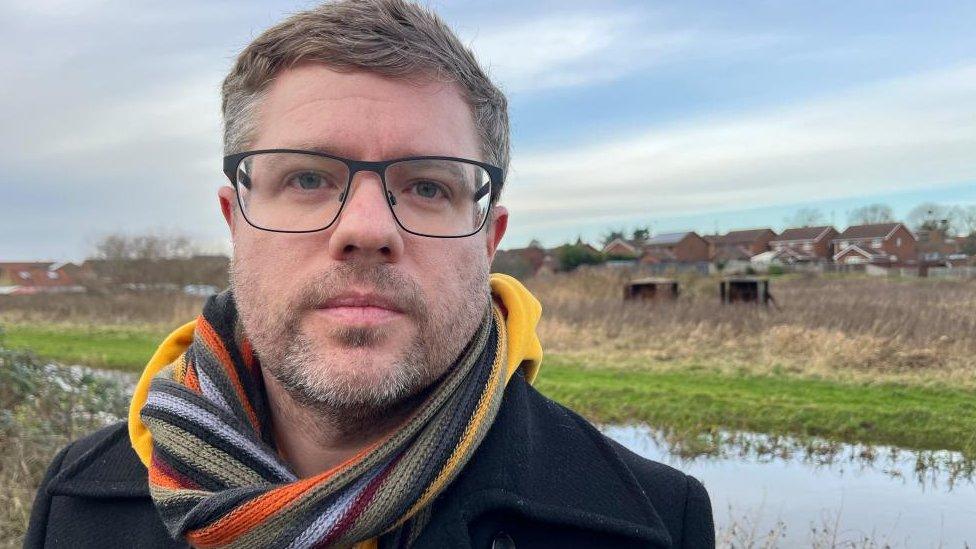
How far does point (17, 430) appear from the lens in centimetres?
498

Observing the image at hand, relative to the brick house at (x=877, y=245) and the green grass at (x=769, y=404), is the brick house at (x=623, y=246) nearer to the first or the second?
the brick house at (x=877, y=245)

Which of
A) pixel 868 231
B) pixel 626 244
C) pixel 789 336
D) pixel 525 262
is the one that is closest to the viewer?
pixel 789 336

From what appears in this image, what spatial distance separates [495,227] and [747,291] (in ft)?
54.0

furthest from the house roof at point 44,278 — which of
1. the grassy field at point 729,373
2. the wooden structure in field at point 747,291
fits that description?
the wooden structure in field at point 747,291

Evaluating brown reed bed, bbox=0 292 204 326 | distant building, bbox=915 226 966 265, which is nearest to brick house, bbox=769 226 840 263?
distant building, bbox=915 226 966 265

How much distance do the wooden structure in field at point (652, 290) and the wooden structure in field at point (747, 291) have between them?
4.29ft

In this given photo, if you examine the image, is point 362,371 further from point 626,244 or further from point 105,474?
point 626,244

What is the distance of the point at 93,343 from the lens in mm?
17766

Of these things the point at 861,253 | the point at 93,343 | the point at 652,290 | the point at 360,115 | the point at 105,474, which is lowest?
the point at 93,343

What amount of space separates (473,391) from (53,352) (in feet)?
55.6

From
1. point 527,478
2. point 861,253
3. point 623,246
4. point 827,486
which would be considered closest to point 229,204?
point 527,478

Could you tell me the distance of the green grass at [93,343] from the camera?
13.9m

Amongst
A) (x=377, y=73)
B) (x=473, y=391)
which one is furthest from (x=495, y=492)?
(x=377, y=73)

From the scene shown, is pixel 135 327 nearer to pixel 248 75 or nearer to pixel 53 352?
pixel 53 352
